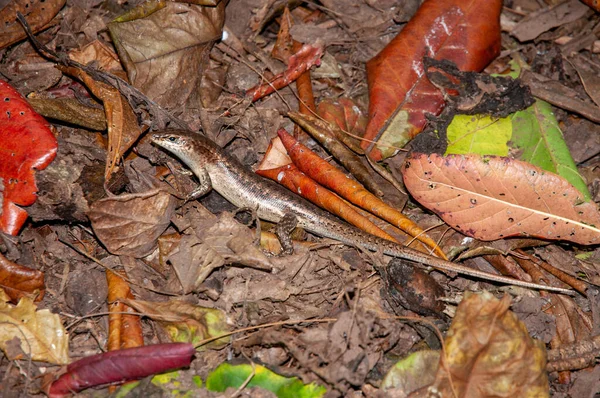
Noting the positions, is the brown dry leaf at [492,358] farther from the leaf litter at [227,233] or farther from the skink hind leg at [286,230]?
the skink hind leg at [286,230]

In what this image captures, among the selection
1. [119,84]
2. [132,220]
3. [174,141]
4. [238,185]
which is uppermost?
[119,84]

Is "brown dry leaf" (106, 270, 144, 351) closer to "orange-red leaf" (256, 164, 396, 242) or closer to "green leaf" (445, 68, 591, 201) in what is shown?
"orange-red leaf" (256, 164, 396, 242)

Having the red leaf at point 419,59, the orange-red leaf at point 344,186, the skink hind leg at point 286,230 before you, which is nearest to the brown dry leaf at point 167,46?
the orange-red leaf at point 344,186

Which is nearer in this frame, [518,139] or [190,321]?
[190,321]

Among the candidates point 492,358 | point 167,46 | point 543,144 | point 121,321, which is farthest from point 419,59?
point 121,321

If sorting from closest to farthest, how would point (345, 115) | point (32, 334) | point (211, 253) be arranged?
point (32, 334) → point (211, 253) → point (345, 115)

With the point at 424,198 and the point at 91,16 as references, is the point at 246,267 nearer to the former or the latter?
the point at 424,198

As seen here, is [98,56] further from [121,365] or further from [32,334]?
[121,365]
